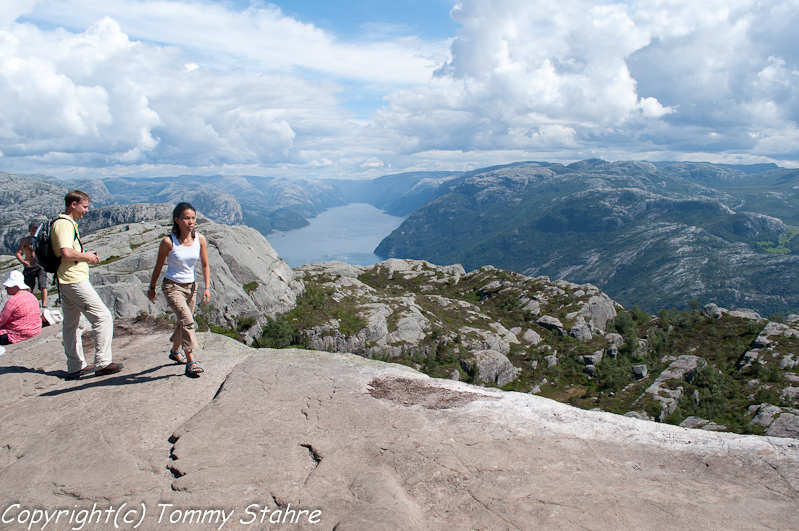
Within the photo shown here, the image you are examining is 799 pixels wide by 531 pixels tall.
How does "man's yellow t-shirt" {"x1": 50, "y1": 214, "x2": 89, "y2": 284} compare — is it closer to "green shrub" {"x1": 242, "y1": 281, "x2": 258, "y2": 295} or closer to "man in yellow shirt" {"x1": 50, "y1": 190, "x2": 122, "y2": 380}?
"man in yellow shirt" {"x1": 50, "y1": 190, "x2": 122, "y2": 380}

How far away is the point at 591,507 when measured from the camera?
6.00 m

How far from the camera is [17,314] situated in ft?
47.9

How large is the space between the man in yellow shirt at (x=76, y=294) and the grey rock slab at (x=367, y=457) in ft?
2.05

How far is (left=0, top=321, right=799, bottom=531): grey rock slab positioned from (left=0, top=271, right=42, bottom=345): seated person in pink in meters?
4.74

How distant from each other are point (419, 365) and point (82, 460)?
49.3 m

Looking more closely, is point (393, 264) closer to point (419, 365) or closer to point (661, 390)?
point (419, 365)

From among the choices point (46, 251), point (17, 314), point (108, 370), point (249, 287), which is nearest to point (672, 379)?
point (249, 287)

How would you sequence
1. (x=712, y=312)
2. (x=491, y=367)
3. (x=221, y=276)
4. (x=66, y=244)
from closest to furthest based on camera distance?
(x=66, y=244) < (x=221, y=276) < (x=491, y=367) < (x=712, y=312)

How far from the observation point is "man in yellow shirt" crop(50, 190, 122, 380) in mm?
9891

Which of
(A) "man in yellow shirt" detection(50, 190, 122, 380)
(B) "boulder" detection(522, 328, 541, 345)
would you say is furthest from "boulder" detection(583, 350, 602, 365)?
(A) "man in yellow shirt" detection(50, 190, 122, 380)

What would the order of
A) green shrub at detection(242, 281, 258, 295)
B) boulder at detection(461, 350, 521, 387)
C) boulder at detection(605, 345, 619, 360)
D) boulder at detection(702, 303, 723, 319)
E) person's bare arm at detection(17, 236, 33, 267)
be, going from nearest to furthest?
person's bare arm at detection(17, 236, 33, 267) < green shrub at detection(242, 281, 258, 295) < boulder at detection(461, 350, 521, 387) < boulder at detection(605, 345, 619, 360) < boulder at detection(702, 303, 723, 319)

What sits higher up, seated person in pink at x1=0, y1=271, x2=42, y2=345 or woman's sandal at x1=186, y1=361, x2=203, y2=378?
seated person in pink at x1=0, y1=271, x2=42, y2=345

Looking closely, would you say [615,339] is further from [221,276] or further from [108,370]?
[108,370]

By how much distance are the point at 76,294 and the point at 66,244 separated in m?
1.36
